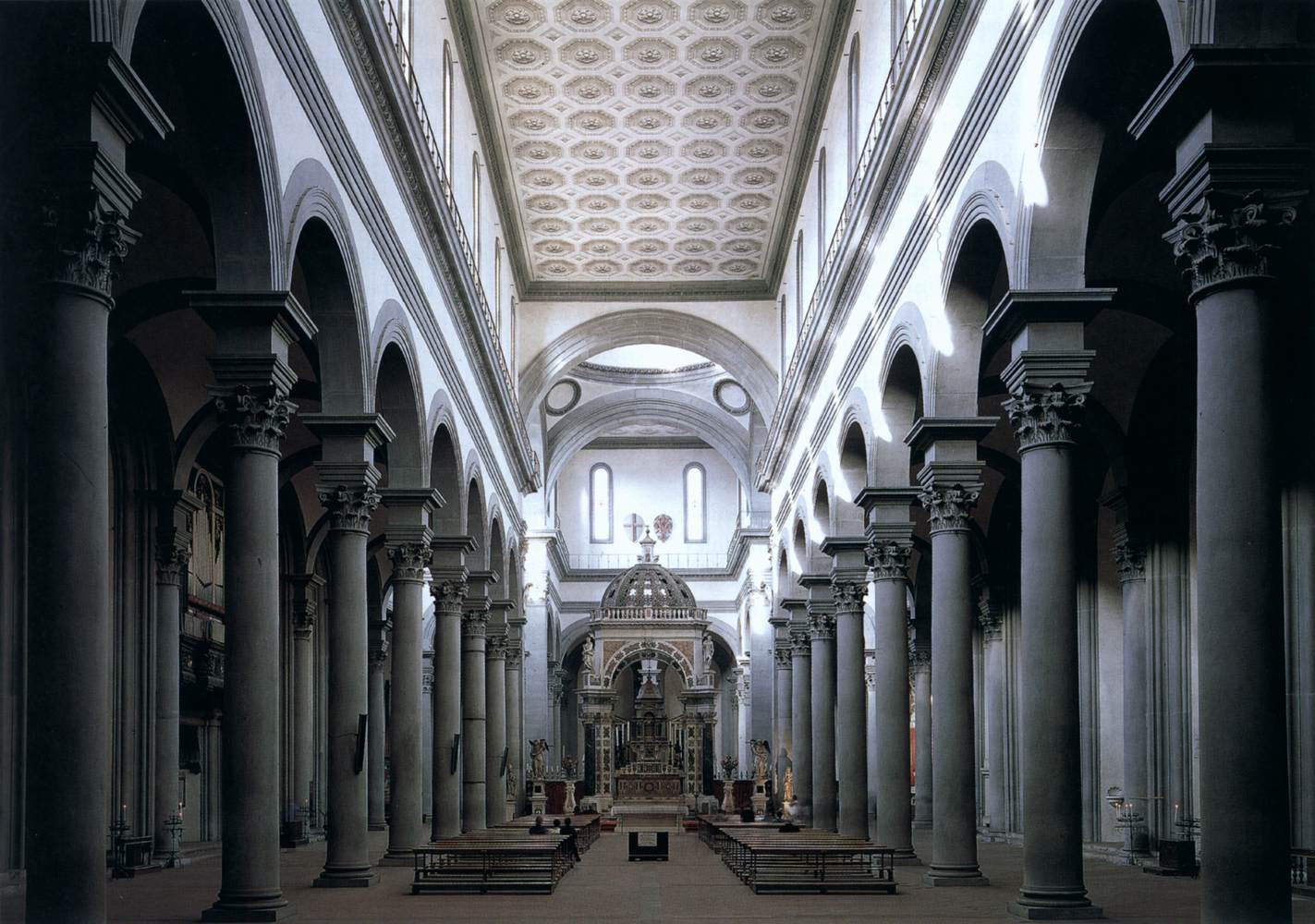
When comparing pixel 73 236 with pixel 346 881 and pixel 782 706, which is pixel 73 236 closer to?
pixel 346 881

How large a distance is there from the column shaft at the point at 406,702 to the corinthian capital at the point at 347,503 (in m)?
4.36

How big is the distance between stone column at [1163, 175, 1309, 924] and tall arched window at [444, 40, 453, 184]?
18.0 m

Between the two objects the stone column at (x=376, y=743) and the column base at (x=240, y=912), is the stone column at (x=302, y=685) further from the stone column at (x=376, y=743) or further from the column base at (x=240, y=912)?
the column base at (x=240, y=912)

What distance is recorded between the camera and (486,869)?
19422 millimetres

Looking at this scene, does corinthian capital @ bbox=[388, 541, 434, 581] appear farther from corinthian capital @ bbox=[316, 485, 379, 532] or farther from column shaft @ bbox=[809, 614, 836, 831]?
column shaft @ bbox=[809, 614, 836, 831]

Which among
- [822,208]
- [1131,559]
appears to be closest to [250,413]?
[1131,559]

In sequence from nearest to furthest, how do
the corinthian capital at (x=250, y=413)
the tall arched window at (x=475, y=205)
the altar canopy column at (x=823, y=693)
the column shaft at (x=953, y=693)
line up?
1. the corinthian capital at (x=250, y=413)
2. the column shaft at (x=953, y=693)
3. the tall arched window at (x=475, y=205)
4. the altar canopy column at (x=823, y=693)

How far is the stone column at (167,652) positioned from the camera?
24203 mm

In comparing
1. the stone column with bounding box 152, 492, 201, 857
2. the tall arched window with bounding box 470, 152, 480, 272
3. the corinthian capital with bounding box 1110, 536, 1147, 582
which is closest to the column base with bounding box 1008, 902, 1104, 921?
the corinthian capital with bounding box 1110, 536, 1147, 582

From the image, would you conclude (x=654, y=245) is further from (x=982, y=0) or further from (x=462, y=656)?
(x=982, y=0)

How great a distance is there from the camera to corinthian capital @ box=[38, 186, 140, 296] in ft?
30.7

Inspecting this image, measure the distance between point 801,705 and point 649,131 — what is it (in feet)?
46.4

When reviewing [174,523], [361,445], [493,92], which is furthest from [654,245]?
[361,445]

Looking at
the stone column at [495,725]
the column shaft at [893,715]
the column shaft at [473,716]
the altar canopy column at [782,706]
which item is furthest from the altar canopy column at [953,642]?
the altar canopy column at [782,706]
